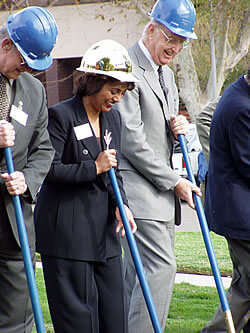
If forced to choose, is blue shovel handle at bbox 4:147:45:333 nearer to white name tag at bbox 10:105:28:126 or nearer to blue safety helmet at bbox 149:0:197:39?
white name tag at bbox 10:105:28:126

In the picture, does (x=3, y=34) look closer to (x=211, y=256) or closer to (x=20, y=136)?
(x=20, y=136)

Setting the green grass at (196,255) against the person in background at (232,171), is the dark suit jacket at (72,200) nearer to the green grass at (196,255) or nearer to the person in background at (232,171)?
the person in background at (232,171)

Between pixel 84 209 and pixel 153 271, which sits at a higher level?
pixel 84 209

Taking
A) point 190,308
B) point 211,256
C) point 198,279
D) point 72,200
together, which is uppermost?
point 72,200

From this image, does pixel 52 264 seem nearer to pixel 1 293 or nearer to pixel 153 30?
pixel 1 293

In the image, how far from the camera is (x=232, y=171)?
436 cm

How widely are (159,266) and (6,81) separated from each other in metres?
1.59

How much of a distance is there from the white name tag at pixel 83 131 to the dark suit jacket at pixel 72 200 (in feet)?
0.05

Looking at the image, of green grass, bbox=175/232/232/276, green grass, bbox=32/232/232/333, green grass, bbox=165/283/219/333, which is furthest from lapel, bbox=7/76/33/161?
green grass, bbox=175/232/232/276

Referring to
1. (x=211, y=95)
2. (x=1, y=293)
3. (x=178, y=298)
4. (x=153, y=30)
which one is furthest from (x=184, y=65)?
(x=1, y=293)

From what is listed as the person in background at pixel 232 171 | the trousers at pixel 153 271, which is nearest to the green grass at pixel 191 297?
the trousers at pixel 153 271

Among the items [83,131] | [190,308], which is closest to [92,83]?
[83,131]

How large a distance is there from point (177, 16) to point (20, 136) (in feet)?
4.53

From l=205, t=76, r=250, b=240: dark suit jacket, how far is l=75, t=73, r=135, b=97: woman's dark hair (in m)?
0.69
